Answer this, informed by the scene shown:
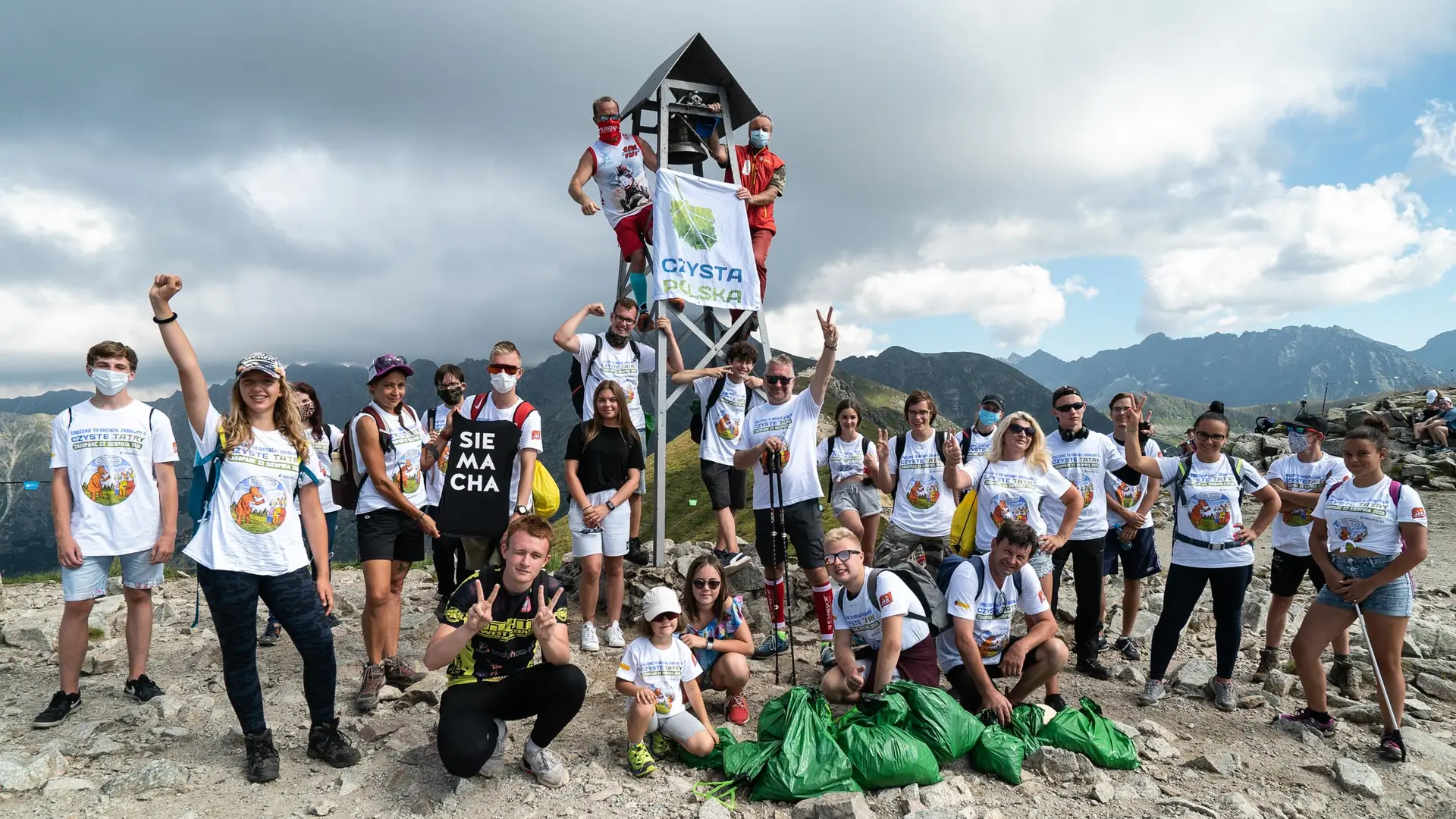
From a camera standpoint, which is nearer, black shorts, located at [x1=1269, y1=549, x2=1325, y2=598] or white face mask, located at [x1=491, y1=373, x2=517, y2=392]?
white face mask, located at [x1=491, y1=373, x2=517, y2=392]

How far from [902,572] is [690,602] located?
195 centimetres

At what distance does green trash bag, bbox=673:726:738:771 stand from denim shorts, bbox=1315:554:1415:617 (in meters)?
5.33

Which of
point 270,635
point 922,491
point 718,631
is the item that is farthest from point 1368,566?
point 270,635

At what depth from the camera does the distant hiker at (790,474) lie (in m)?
7.32

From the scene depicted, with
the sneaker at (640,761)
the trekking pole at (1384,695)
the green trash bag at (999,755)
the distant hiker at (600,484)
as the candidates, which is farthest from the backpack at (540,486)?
the trekking pole at (1384,695)

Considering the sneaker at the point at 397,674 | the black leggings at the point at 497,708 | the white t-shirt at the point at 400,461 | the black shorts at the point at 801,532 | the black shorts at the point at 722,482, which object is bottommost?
the sneaker at the point at 397,674

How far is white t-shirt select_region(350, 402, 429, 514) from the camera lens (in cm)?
631

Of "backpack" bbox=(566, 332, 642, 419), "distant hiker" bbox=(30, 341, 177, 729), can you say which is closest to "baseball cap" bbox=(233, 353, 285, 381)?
"distant hiker" bbox=(30, 341, 177, 729)

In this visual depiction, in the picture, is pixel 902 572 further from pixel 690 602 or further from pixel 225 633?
pixel 225 633

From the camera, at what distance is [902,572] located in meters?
6.65

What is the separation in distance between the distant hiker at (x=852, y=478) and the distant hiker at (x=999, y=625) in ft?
9.24

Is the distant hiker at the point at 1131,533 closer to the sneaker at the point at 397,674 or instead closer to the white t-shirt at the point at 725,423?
the white t-shirt at the point at 725,423

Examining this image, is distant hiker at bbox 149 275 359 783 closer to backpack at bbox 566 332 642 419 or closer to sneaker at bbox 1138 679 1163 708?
backpack at bbox 566 332 642 419

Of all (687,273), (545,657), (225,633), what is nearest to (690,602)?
(545,657)
